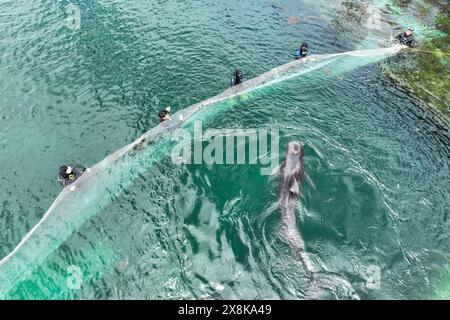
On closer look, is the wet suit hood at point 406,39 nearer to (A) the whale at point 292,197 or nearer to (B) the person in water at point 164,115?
(A) the whale at point 292,197

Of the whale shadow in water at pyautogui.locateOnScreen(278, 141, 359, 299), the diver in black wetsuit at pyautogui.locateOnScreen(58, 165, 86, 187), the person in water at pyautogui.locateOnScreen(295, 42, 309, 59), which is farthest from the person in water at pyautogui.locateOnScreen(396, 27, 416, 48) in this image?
the diver in black wetsuit at pyautogui.locateOnScreen(58, 165, 86, 187)

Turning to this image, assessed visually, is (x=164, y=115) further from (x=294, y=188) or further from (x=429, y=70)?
(x=429, y=70)

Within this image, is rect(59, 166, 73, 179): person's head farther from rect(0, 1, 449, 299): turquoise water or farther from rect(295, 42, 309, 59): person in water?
rect(295, 42, 309, 59): person in water

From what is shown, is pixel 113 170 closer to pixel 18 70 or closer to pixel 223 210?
pixel 223 210
